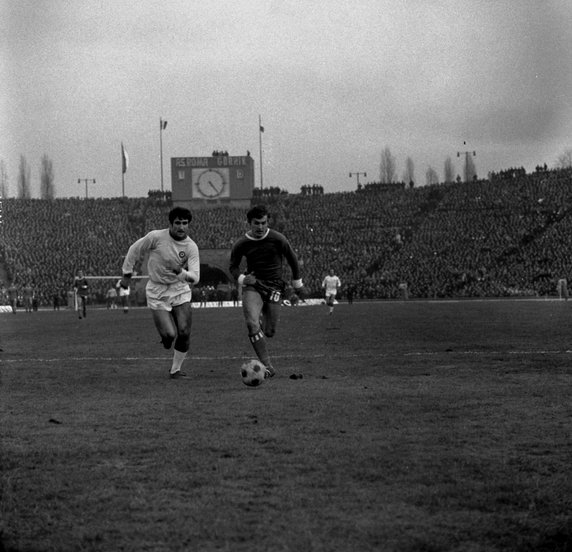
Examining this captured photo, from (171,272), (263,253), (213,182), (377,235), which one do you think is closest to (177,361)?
(171,272)

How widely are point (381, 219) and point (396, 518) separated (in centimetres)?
7110

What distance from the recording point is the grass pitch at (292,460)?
4.03m

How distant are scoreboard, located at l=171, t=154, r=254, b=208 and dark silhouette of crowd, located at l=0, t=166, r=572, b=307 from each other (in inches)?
78.2

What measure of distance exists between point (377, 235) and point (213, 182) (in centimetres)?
1953

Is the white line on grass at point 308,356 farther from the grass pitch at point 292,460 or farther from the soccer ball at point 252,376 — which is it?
the soccer ball at point 252,376

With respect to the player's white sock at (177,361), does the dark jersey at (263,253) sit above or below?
above

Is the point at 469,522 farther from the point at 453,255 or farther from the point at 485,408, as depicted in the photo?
the point at 453,255

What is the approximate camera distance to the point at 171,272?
1148cm

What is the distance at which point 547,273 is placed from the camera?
193ft

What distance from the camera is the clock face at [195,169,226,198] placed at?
278 feet

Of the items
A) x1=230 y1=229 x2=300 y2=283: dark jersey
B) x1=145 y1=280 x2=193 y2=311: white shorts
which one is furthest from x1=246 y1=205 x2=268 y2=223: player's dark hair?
x1=145 y1=280 x2=193 y2=311: white shorts

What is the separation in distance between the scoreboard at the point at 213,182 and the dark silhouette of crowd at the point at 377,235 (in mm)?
1986

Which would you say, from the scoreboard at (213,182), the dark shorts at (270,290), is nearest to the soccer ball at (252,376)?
the dark shorts at (270,290)

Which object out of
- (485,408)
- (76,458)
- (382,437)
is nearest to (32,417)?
(76,458)
